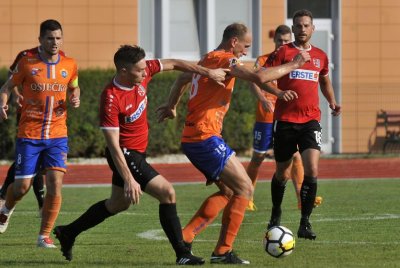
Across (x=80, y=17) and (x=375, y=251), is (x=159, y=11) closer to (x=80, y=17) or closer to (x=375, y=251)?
(x=80, y=17)

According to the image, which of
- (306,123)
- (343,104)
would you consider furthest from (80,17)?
(306,123)

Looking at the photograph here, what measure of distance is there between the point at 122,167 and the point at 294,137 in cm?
336

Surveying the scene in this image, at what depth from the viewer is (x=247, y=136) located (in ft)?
87.9

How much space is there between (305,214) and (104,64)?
623 inches

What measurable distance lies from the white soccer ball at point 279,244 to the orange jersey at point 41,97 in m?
2.77

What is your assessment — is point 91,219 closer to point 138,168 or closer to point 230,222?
point 138,168

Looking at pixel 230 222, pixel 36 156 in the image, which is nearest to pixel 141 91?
pixel 230 222

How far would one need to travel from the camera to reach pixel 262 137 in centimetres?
1587

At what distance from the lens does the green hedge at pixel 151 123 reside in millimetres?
25500

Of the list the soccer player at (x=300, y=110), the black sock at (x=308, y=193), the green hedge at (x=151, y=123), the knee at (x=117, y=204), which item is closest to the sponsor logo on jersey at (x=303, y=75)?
the soccer player at (x=300, y=110)

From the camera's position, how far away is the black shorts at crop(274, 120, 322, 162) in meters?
12.7

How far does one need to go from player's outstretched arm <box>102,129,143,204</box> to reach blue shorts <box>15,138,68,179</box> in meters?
2.13

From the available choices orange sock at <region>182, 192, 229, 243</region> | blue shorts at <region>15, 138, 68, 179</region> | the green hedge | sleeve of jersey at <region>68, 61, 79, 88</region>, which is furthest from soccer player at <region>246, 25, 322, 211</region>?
the green hedge

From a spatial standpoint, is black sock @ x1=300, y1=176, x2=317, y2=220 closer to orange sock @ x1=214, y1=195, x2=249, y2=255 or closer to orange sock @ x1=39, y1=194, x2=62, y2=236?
orange sock @ x1=214, y1=195, x2=249, y2=255
